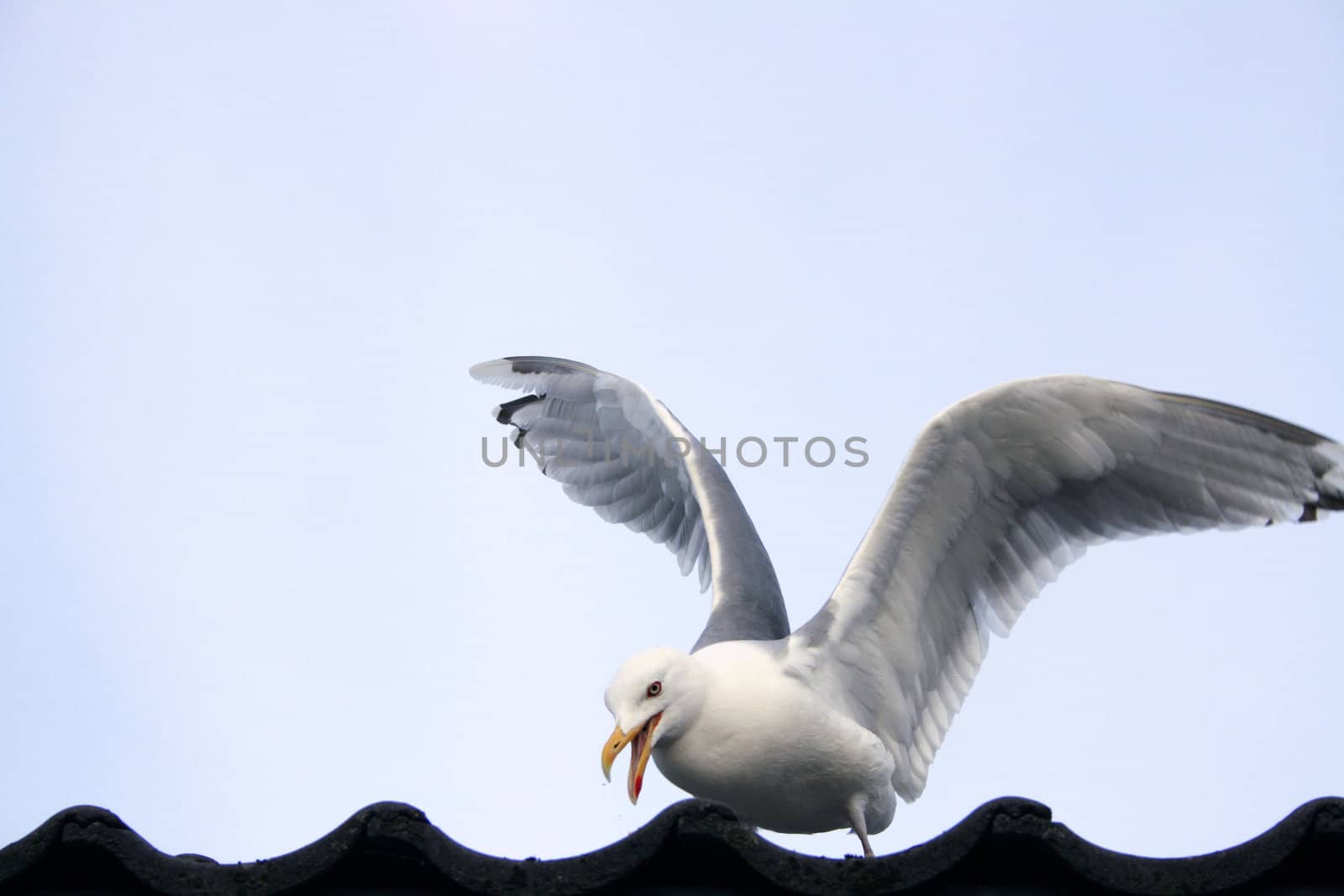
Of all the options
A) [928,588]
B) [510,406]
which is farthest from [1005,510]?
[510,406]

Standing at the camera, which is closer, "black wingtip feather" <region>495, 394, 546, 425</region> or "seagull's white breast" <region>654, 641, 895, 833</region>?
"seagull's white breast" <region>654, 641, 895, 833</region>

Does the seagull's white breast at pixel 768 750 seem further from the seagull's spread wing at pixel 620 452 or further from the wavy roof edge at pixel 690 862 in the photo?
the wavy roof edge at pixel 690 862

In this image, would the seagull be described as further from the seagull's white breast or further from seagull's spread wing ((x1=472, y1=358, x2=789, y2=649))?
seagull's spread wing ((x1=472, y1=358, x2=789, y2=649))

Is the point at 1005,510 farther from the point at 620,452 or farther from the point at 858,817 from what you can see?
the point at 620,452

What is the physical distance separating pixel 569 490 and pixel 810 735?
8.30ft

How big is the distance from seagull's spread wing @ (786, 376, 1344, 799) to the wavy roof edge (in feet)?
7.29

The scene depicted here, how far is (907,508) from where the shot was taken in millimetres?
4816

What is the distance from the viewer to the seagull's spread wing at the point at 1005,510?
4.68 meters

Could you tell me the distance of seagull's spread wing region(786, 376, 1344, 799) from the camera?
15.4ft

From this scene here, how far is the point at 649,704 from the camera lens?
4363mm

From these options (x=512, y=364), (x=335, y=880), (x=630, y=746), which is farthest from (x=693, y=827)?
(x=512, y=364)

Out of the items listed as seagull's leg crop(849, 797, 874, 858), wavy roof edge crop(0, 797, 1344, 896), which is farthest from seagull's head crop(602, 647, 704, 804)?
wavy roof edge crop(0, 797, 1344, 896)

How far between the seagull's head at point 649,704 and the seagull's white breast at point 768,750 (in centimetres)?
6

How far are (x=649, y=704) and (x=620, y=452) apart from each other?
2.36 m
